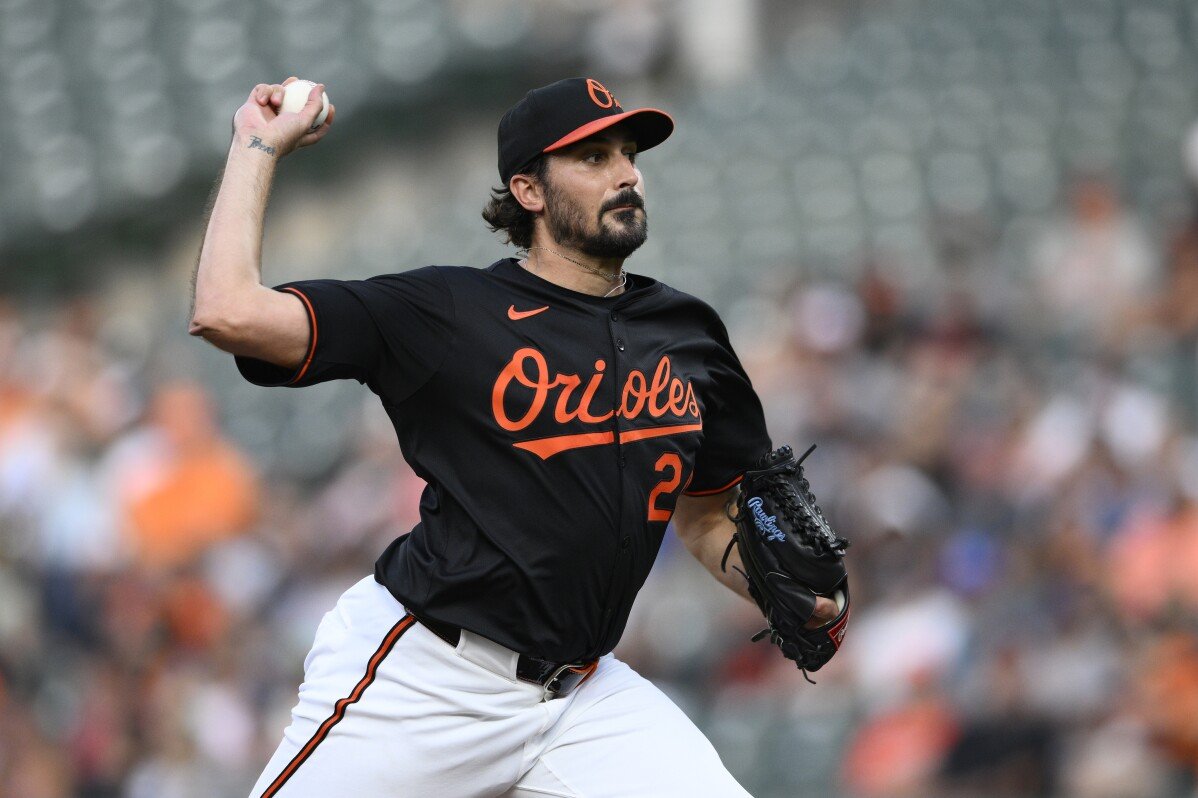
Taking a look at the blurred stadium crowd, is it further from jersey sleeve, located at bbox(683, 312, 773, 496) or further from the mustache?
the mustache

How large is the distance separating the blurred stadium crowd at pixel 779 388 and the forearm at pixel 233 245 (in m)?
3.35

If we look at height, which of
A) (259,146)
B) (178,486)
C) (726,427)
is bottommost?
(178,486)

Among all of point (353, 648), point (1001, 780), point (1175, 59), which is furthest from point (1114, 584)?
point (1175, 59)

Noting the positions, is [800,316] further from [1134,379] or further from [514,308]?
[514,308]

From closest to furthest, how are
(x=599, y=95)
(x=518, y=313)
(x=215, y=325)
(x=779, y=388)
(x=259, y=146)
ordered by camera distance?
(x=215, y=325)
(x=259, y=146)
(x=518, y=313)
(x=599, y=95)
(x=779, y=388)

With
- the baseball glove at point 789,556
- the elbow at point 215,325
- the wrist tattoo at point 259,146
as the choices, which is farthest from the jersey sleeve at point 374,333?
the baseball glove at point 789,556

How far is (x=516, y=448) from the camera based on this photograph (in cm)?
290

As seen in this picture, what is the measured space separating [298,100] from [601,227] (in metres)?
0.61

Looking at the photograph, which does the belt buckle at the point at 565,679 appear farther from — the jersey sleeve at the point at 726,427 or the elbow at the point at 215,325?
the elbow at the point at 215,325

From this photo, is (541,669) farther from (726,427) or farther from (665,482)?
(726,427)

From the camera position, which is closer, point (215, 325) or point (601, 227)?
point (215, 325)

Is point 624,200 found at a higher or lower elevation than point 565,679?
higher

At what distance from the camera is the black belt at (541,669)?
293 cm

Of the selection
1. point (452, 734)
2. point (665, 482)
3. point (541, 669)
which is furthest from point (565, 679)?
point (665, 482)
